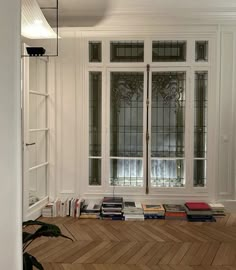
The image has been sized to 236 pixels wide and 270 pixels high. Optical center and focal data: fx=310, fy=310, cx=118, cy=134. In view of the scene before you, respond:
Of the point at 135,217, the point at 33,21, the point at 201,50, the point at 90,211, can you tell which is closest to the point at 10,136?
the point at 33,21

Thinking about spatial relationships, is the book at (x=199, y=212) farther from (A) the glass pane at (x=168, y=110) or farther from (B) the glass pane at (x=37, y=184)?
(B) the glass pane at (x=37, y=184)

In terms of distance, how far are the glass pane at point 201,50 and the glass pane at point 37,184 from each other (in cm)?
290

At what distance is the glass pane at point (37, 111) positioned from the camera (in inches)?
171

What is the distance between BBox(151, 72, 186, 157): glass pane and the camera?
482 centimetres

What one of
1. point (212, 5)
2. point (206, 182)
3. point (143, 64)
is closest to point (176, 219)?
point (206, 182)

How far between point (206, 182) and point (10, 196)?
14.6 feet

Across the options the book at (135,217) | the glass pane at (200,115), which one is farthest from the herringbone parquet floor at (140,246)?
the glass pane at (200,115)

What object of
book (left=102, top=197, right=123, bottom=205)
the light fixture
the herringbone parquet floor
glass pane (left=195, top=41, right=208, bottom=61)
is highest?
glass pane (left=195, top=41, right=208, bottom=61)

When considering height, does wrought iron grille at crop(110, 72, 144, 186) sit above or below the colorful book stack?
above

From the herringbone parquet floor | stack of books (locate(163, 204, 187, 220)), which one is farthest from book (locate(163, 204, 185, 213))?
the herringbone parquet floor

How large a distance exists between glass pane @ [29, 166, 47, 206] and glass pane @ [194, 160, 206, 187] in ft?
7.61

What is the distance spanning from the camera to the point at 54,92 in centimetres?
475

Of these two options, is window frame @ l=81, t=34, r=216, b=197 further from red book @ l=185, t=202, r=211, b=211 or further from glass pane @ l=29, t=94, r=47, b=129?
glass pane @ l=29, t=94, r=47, b=129

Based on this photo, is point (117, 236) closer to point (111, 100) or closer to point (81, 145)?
point (81, 145)
